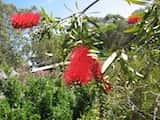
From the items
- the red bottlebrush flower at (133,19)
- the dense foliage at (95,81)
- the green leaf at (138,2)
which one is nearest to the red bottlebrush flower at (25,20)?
the dense foliage at (95,81)

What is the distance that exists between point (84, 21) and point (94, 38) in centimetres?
13

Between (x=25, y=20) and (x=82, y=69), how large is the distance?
0.83 metres

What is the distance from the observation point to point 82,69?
3.56ft

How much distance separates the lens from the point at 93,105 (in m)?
7.10

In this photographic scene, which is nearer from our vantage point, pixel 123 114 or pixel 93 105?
pixel 123 114

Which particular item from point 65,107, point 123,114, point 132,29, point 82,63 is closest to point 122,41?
point 132,29

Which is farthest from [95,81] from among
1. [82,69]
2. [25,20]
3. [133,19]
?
[25,20]

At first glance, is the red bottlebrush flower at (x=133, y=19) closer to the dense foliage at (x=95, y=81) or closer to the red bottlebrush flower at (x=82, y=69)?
the dense foliage at (x=95, y=81)

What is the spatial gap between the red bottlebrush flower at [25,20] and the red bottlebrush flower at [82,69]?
71 cm

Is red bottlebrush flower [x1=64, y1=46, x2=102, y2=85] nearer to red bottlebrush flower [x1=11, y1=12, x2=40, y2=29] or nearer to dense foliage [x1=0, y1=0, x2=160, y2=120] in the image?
dense foliage [x1=0, y1=0, x2=160, y2=120]

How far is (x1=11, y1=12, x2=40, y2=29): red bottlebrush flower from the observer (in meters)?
1.84

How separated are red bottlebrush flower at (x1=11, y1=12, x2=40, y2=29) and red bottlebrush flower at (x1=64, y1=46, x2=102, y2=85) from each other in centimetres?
71

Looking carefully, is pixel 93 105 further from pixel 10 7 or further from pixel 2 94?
pixel 10 7

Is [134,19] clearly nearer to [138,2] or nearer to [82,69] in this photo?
[138,2]
